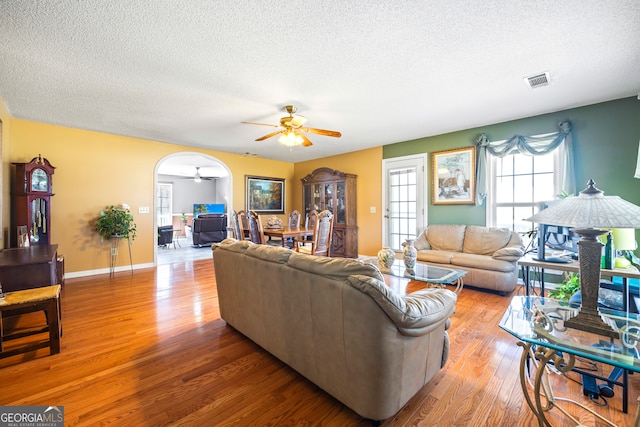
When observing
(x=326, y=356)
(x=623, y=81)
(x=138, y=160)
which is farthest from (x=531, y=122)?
(x=138, y=160)

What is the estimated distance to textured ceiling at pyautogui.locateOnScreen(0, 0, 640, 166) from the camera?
179 cm

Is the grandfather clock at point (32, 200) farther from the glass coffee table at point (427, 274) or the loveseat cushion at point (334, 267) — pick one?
the glass coffee table at point (427, 274)

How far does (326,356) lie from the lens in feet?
4.95

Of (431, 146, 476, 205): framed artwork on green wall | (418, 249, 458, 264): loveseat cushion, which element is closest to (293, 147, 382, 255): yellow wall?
(431, 146, 476, 205): framed artwork on green wall

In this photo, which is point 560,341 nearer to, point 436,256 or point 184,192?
point 436,256

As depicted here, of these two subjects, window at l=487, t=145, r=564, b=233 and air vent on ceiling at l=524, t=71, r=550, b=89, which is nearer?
air vent on ceiling at l=524, t=71, r=550, b=89

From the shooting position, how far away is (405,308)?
1.26 meters

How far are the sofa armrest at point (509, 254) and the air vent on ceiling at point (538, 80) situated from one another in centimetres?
198

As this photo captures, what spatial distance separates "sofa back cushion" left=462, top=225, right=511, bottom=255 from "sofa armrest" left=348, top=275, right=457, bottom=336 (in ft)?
10.1

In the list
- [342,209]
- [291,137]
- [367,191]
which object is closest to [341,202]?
[342,209]

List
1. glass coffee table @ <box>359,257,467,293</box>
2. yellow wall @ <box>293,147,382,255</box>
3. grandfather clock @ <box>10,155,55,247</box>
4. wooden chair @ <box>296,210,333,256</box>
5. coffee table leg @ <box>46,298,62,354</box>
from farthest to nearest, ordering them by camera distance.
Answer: yellow wall @ <box>293,147,382,255</box>
wooden chair @ <box>296,210,333,256</box>
grandfather clock @ <box>10,155,55,247</box>
glass coffee table @ <box>359,257,467,293</box>
coffee table leg @ <box>46,298,62,354</box>

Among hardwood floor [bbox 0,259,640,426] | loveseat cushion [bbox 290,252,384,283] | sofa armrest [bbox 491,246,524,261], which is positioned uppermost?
loveseat cushion [bbox 290,252,384,283]

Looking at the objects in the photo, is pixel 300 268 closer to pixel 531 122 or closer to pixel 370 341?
pixel 370 341

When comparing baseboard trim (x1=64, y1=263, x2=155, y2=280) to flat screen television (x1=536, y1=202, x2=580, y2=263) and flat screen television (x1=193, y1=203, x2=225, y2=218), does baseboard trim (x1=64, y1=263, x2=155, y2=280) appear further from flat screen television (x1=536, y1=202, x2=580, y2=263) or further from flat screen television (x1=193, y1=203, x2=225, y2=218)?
flat screen television (x1=536, y1=202, x2=580, y2=263)
